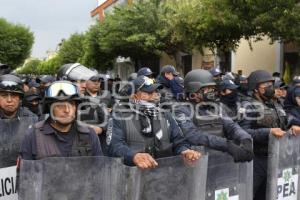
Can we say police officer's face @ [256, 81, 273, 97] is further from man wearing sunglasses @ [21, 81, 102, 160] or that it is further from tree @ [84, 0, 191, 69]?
tree @ [84, 0, 191, 69]

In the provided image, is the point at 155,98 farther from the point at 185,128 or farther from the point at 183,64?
the point at 183,64

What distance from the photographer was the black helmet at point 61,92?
3.46 meters

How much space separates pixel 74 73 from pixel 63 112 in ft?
8.66

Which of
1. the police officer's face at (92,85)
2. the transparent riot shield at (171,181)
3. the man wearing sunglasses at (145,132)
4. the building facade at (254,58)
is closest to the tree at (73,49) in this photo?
the building facade at (254,58)

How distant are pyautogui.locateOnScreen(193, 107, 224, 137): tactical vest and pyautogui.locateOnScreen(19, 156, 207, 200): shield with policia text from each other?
1.12m

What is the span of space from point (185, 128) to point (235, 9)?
10.6 metres

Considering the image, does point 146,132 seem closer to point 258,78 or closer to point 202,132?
point 202,132

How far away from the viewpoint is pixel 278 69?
63.8 ft

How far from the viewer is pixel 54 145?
338 cm

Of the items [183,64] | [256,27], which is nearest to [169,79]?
[256,27]

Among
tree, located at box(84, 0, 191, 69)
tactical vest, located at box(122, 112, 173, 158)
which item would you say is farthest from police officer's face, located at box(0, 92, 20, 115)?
tree, located at box(84, 0, 191, 69)

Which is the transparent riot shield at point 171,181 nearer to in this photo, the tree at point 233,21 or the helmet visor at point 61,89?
the helmet visor at point 61,89

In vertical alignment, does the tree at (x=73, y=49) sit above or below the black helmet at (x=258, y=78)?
above

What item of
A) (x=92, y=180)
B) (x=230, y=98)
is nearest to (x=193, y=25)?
(x=230, y=98)
